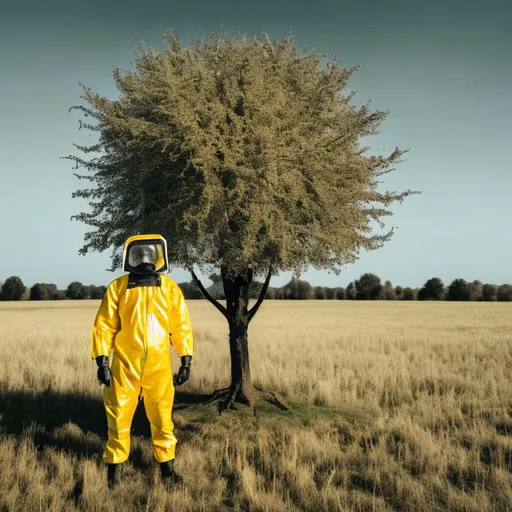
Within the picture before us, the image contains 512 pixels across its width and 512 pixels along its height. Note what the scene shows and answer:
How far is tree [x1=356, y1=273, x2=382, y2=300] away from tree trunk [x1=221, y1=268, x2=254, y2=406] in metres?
79.2

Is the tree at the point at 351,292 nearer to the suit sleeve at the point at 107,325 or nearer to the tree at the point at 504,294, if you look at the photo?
the tree at the point at 504,294

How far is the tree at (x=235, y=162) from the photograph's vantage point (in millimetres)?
7613

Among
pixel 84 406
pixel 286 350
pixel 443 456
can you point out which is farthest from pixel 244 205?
pixel 286 350

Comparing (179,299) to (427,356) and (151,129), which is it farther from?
(427,356)

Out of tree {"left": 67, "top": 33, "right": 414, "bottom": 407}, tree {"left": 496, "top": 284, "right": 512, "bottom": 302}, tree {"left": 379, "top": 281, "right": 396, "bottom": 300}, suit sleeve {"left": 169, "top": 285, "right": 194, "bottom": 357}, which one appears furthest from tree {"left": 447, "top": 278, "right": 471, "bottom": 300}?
suit sleeve {"left": 169, "top": 285, "right": 194, "bottom": 357}

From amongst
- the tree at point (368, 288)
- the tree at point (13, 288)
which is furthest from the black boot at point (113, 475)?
the tree at point (13, 288)

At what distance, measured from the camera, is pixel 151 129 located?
25.6ft

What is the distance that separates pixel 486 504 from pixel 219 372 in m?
8.99

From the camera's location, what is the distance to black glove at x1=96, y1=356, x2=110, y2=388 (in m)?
5.82

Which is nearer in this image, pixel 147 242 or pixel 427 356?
pixel 147 242

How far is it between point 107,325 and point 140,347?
561 millimetres

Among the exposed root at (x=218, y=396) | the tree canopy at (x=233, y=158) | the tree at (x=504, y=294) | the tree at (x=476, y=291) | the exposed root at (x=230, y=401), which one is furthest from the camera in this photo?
the tree at (x=476, y=291)

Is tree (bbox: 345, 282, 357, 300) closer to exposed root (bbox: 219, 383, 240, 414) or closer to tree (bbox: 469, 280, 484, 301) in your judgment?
tree (bbox: 469, 280, 484, 301)

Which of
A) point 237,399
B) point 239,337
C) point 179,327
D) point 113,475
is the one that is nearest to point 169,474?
point 113,475
